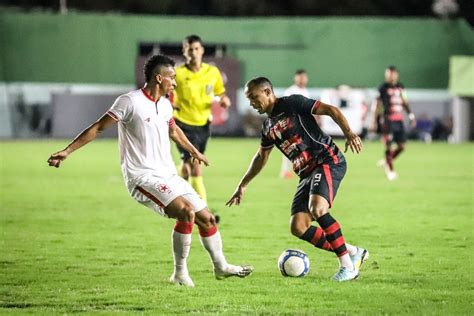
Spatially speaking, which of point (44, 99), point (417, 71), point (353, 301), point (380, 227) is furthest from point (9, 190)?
A: point (417, 71)

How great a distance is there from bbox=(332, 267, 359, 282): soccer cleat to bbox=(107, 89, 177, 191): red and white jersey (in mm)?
1701

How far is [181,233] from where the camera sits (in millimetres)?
10016

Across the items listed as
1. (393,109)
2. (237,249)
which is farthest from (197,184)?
(393,109)

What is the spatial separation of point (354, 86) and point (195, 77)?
27661mm

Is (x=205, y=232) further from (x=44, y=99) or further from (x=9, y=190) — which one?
(x=44, y=99)

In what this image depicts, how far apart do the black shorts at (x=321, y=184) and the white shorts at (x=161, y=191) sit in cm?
107

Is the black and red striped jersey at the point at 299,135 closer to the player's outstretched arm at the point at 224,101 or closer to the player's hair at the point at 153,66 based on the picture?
the player's hair at the point at 153,66

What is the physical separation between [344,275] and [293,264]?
0.52m

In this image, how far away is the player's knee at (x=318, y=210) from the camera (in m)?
10.3

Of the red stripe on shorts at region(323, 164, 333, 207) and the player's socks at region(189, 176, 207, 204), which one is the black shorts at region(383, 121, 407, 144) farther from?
the red stripe on shorts at region(323, 164, 333, 207)

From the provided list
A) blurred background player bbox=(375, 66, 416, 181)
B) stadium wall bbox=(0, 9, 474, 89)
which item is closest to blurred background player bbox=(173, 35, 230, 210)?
blurred background player bbox=(375, 66, 416, 181)

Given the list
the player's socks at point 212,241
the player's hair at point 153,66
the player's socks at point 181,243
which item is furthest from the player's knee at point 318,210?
the player's hair at point 153,66

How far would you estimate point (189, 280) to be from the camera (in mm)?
10086

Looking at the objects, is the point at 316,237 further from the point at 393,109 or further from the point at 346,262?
the point at 393,109
